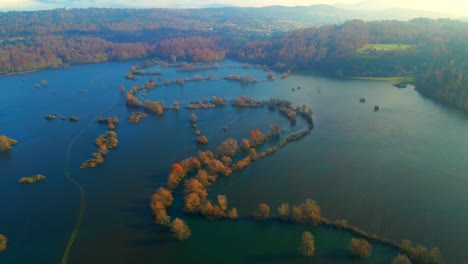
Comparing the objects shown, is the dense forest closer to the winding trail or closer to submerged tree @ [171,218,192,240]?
submerged tree @ [171,218,192,240]

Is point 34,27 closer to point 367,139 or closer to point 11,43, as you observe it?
point 11,43

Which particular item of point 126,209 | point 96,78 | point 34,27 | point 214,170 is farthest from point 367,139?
point 34,27

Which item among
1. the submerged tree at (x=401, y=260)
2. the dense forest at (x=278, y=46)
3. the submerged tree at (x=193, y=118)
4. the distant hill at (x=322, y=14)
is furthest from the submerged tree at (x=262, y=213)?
the distant hill at (x=322, y=14)

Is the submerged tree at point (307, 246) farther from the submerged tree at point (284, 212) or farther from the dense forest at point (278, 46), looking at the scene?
the dense forest at point (278, 46)

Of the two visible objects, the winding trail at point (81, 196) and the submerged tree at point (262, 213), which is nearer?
the winding trail at point (81, 196)

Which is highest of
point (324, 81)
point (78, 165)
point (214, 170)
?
point (324, 81)

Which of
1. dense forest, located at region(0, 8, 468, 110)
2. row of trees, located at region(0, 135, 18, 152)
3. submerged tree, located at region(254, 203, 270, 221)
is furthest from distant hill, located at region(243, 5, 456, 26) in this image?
submerged tree, located at region(254, 203, 270, 221)
